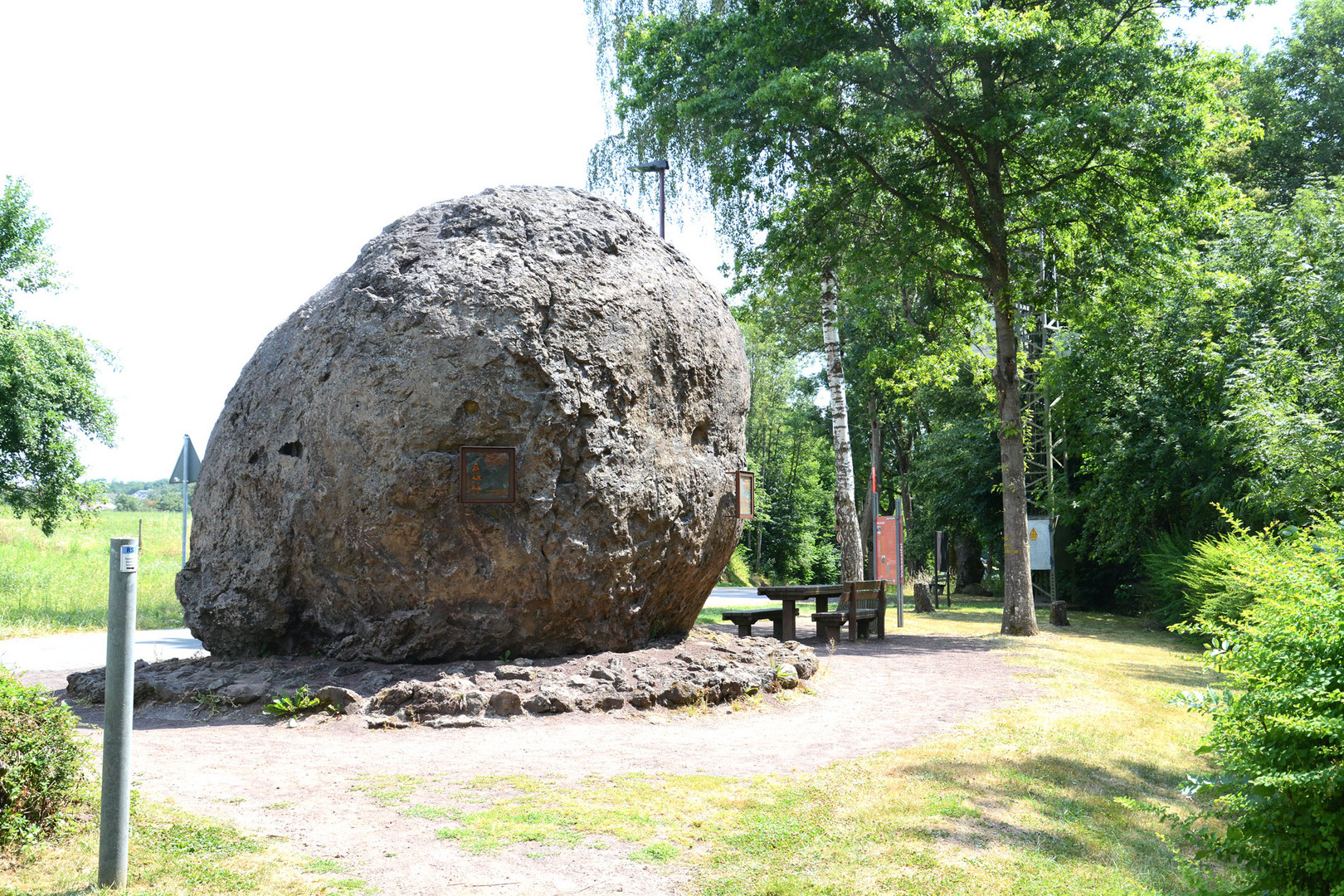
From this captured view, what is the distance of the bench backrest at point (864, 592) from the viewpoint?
1373cm

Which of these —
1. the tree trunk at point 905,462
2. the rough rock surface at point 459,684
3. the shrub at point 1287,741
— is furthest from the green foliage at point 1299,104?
the shrub at point 1287,741

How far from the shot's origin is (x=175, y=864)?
409cm

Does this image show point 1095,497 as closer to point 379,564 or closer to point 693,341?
point 693,341

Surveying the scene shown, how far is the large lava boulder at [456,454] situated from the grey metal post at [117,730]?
411cm

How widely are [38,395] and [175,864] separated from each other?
16703 mm

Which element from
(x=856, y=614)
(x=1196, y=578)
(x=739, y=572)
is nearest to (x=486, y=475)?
(x=856, y=614)

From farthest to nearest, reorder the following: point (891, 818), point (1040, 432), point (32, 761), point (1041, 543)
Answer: point (1040, 432) → point (1041, 543) → point (891, 818) → point (32, 761)

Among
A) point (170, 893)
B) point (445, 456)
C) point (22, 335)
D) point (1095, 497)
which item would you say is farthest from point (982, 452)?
point (170, 893)

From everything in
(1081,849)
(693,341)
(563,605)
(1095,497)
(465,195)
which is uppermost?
(465,195)

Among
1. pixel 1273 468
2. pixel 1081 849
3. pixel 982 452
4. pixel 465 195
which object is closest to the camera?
pixel 1081 849

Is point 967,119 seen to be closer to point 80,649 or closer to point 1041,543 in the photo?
point 1041,543

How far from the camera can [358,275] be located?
8664 millimetres

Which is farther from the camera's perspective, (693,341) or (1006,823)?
(693,341)

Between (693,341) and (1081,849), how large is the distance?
5956 mm
